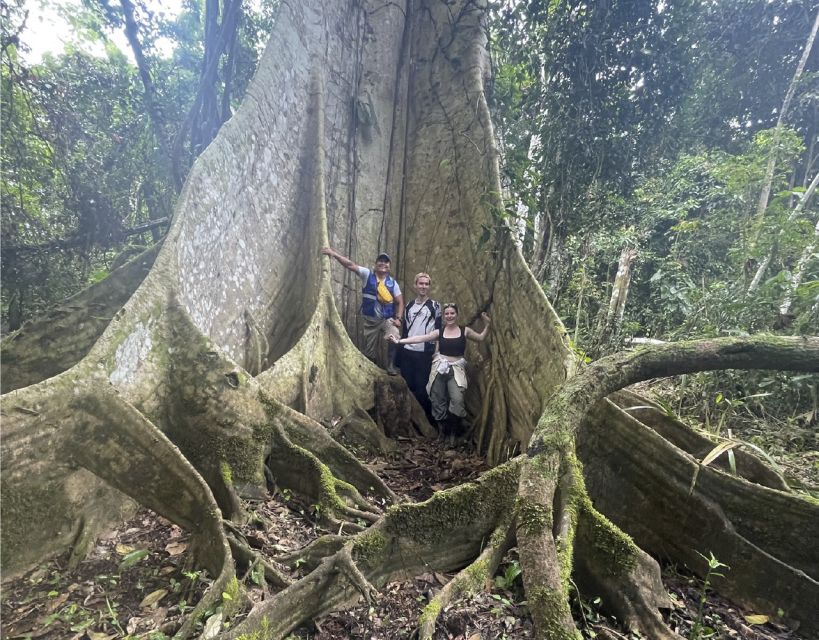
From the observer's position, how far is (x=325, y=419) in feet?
14.0

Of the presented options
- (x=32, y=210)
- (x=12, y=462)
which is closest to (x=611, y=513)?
(x=12, y=462)

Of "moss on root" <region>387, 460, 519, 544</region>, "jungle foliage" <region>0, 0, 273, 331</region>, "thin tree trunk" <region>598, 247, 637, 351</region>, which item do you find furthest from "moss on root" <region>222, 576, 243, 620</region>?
"thin tree trunk" <region>598, 247, 637, 351</region>

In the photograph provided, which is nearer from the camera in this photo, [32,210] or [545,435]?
[545,435]

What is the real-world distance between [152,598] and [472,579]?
4.82 feet

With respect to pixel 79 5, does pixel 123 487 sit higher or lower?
lower

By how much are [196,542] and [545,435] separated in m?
1.83

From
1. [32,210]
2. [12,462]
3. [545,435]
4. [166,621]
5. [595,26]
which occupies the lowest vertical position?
[166,621]

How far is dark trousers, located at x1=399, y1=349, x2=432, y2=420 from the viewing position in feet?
16.7

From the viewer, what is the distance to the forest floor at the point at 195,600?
1.96m

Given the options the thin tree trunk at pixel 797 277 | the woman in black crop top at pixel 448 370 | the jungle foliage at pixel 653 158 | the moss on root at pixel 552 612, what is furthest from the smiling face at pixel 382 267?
the thin tree trunk at pixel 797 277

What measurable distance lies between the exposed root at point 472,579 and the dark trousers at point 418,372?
269 cm

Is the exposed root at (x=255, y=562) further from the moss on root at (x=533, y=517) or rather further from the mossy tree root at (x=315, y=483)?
the moss on root at (x=533, y=517)

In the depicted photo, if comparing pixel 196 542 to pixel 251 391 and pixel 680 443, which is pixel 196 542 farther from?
pixel 680 443

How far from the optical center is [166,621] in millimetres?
1952
